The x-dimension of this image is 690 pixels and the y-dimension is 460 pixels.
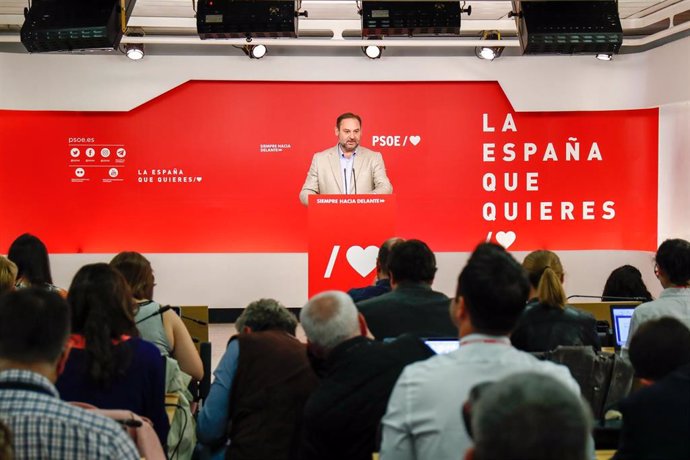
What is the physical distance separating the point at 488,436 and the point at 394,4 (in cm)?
613

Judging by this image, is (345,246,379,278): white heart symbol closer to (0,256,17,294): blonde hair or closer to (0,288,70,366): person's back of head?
(0,256,17,294): blonde hair

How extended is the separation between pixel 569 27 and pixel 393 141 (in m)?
3.41

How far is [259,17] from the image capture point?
22.9 feet

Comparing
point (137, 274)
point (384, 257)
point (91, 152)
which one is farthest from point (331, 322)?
point (91, 152)

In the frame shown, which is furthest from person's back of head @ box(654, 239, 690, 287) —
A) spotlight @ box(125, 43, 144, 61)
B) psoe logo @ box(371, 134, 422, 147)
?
spotlight @ box(125, 43, 144, 61)

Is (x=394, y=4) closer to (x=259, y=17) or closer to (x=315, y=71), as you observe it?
(x=259, y=17)

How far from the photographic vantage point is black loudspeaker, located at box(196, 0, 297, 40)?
22.9 feet

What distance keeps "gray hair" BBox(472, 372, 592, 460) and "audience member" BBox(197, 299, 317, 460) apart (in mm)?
2035

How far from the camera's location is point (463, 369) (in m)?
2.12

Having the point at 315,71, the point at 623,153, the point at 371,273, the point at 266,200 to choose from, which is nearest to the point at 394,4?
the point at 371,273

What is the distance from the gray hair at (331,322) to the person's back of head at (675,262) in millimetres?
2187

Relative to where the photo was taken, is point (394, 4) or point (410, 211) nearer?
point (394, 4)

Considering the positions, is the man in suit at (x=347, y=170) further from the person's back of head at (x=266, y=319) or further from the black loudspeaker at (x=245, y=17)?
the person's back of head at (x=266, y=319)

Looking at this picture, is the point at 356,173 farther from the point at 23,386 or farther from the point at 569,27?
the point at 23,386
